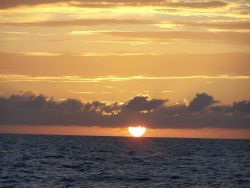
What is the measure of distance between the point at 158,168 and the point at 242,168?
13782mm

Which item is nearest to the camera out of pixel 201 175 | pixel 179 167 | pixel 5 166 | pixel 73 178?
pixel 73 178

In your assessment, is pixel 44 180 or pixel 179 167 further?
pixel 179 167

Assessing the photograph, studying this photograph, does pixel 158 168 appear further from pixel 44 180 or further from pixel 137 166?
pixel 44 180

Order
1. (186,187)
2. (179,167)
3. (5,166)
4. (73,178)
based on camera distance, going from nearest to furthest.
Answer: (186,187)
(73,178)
(5,166)
(179,167)

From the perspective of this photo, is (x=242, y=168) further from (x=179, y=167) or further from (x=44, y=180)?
(x=44, y=180)

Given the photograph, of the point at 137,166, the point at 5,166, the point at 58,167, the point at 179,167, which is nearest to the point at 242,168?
the point at 179,167

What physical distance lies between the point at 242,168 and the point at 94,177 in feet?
96.2

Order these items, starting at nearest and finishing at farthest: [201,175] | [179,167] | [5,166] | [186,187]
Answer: [186,187] < [201,175] < [5,166] < [179,167]

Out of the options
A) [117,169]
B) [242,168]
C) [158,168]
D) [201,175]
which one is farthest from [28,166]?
[242,168]

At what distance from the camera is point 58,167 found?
93.2 m

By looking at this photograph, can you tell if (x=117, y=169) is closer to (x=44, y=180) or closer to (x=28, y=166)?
(x=28, y=166)

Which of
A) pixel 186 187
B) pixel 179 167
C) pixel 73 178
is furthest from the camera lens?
pixel 179 167

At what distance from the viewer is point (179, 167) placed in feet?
322

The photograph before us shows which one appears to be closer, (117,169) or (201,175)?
(201,175)
